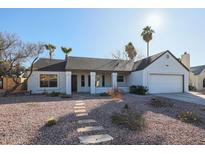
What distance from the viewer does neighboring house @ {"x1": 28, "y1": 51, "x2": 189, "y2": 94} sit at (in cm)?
1944

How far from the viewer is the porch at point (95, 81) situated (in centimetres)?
2007

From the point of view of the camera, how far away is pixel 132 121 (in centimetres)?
690

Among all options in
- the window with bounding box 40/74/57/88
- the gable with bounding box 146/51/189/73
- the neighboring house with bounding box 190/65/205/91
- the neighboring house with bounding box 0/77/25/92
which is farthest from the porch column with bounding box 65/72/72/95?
the neighboring house with bounding box 190/65/205/91

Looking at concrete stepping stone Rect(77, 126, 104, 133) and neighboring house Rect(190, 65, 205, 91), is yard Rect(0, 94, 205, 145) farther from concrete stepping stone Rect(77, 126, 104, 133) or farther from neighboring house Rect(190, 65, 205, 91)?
neighboring house Rect(190, 65, 205, 91)

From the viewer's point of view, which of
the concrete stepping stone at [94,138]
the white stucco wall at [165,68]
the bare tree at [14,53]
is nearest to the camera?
the concrete stepping stone at [94,138]

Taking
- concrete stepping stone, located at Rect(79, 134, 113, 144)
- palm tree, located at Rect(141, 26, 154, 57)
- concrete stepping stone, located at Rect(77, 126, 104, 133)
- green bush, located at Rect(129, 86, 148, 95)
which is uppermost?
palm tree, located at Rect(141, 26, 154, 57)

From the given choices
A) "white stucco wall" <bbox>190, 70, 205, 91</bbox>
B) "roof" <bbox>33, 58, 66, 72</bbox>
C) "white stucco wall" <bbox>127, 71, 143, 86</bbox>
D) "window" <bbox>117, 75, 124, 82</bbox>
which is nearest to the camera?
"roof" <bbox>33, 58, 66, 72</bbox>

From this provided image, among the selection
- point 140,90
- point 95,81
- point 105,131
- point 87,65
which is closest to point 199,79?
point 140,90

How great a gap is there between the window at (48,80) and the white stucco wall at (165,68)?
9.77 meters

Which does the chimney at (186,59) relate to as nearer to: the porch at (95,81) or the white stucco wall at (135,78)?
the white stucco wall at (135,78)

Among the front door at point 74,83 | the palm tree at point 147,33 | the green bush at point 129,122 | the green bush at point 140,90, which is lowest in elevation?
the green bush at point 129,122

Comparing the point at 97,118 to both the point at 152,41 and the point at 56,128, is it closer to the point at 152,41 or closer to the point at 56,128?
the point at 56,128

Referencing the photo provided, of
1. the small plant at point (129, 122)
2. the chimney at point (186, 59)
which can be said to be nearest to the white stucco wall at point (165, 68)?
the chimney at point (186, 59)

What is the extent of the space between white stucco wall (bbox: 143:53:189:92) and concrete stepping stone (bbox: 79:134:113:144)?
15146mm
